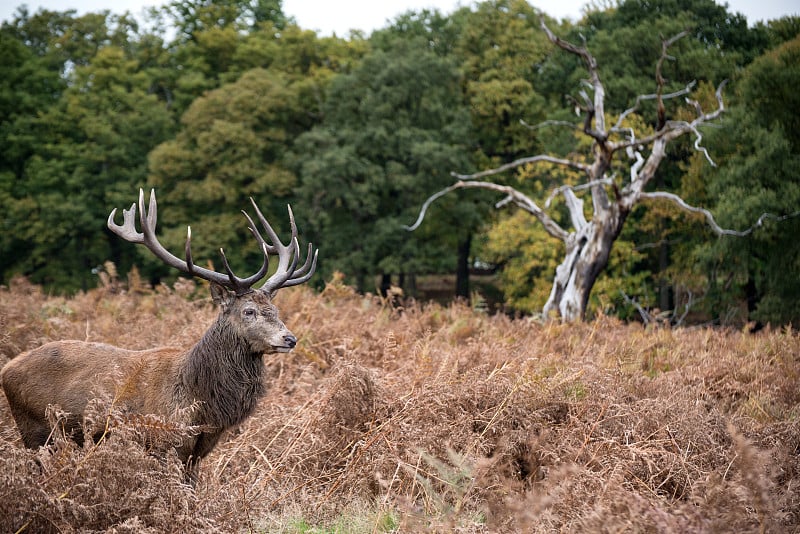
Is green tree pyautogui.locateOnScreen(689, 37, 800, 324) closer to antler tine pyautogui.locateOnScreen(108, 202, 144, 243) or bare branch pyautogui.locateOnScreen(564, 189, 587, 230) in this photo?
bare branch pyautogui.locateOnScreen(564, 189, 587, 230)

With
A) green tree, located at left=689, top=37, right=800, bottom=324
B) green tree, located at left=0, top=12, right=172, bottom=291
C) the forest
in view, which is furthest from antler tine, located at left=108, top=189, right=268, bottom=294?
green tree, located at left=0, top=12, right=172, bottom=291

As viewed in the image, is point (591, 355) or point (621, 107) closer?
point (591, 355)

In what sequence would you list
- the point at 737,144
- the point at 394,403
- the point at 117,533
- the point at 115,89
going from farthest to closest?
the point at 115,89, the point at 737,144, the point at 394,403, the point at 117,533

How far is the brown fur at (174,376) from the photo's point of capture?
16.2ft

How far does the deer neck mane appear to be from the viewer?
5141 millimetres

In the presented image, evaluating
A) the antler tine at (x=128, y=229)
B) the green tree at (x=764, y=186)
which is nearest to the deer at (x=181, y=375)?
the antler tine at (x=128, y=229)

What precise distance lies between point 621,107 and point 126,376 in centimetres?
2448

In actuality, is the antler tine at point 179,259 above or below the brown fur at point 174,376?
above

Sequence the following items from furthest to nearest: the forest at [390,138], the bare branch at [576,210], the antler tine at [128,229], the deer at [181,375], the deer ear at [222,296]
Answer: the forest at [390,138], the bare branch at [576,210], the antler tine at [128,229], the deer ear at [222,296], the deer at [181,375]

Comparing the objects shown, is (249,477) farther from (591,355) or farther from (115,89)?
(115,89)

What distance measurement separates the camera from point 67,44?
37.6 metres

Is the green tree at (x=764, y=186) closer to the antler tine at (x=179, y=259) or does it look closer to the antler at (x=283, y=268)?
the antler at (x=283, y=268)

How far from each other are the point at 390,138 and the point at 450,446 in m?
25.5

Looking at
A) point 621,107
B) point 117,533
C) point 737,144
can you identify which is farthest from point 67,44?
point 117,533
